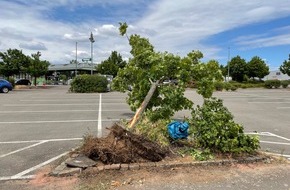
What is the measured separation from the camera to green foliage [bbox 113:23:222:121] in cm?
716

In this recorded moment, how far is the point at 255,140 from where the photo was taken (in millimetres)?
5816

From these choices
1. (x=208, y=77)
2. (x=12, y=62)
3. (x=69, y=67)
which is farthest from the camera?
(x=69, y=67)

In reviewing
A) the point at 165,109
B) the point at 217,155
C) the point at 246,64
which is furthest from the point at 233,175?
the point at 246,64

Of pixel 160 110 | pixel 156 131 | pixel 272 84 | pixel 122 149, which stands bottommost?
pixel 122 149

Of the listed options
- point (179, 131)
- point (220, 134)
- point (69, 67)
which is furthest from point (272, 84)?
point (69, 67)

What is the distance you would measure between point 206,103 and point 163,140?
3.83 ft

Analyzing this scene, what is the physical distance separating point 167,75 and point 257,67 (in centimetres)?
6061

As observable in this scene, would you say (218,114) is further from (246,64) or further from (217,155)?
(246,64)

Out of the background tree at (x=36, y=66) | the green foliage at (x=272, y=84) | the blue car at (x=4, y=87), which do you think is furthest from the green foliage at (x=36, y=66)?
the green foliage at (x=272, y=84)

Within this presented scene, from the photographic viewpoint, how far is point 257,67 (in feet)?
209

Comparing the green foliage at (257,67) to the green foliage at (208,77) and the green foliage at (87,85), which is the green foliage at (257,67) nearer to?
the green foliage at (87,85)

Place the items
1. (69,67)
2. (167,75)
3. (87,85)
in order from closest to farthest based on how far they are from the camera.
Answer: (167,75), (87,85), (69,67)

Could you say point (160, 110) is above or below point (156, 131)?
above

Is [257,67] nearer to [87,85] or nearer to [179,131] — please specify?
[87,85]
